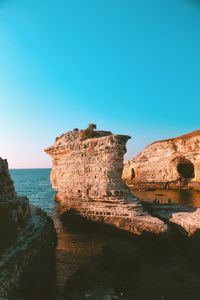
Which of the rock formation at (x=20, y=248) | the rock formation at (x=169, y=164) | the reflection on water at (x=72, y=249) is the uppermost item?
the rock formation at (x=169, y=164)

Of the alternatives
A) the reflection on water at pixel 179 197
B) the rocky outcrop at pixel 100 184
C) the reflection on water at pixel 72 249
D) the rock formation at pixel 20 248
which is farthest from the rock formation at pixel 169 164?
the rock formation at pixel 20 248

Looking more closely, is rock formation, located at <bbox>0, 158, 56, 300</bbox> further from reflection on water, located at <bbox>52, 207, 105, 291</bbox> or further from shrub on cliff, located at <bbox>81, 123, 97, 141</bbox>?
shrub on cliff, located at <bbox>81, 123, 97, 141</bbox>

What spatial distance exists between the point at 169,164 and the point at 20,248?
49.6 metres

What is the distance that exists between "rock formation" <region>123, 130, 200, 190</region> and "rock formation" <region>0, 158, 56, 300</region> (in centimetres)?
4279

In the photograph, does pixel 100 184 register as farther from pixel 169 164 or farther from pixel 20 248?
pixel 169 164

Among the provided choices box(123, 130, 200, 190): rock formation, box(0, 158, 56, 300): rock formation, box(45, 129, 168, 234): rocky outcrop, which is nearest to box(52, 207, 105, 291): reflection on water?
box(0, 158, 56, 300): rock formation

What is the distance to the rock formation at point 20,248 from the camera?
1253 cm

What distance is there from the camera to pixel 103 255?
16641 millimetres

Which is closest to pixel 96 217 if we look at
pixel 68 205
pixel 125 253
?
pixel 68 205

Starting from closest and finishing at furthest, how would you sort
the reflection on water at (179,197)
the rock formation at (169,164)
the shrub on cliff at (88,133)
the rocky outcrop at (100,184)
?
the rocky outcrop at (100,184)
the shrub on cliff at (88,133)
the reflection on water at (179,197)
the rock formation at (169,164)

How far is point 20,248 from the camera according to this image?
14.7m

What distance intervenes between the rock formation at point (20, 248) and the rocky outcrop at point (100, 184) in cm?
667

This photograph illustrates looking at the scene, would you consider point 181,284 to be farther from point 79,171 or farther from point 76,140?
point 76,140

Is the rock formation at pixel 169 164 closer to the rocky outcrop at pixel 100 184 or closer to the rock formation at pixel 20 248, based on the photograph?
the rocky outcrop at pixel 100 184
